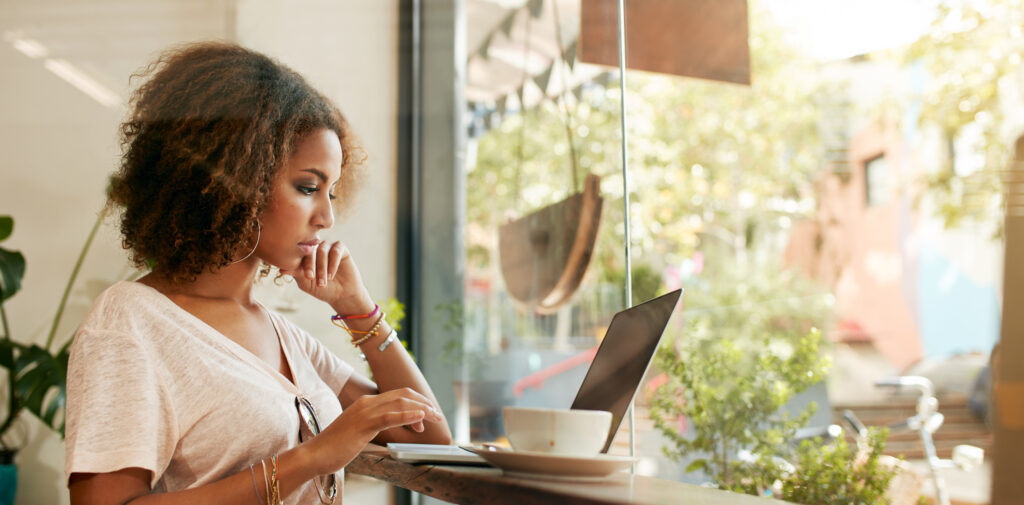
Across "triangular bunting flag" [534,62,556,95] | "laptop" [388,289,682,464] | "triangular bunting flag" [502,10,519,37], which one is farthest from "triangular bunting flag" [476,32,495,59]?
"laptop" [388,289,682,464]

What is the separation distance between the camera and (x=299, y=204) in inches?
→ 53.0

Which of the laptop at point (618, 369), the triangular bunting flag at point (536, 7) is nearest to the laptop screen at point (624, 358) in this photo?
the laptop at point (618, 369)

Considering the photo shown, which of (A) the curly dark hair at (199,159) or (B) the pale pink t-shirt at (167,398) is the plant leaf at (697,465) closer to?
(B) the pale pink t-shirt at (167,398)

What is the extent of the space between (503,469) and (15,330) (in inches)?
94.9

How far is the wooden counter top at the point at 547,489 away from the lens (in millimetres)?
756

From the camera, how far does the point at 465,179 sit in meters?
3.18

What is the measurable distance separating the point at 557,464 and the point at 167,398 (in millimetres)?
569

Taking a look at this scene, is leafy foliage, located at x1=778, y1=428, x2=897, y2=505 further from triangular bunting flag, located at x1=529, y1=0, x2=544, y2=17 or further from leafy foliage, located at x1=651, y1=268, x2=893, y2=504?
triangular bunting flag, located at x1=529, y1=0, x2=544, y2=17

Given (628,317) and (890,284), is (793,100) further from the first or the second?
(628,317)

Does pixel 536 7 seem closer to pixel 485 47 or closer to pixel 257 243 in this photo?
pixel 485 47

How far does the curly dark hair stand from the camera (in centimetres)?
127

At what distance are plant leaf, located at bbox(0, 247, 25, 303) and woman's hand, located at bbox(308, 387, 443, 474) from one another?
5.92 feet

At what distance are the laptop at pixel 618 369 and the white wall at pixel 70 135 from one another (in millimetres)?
1492

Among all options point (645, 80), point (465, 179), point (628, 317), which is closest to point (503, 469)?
point (628, 317)
